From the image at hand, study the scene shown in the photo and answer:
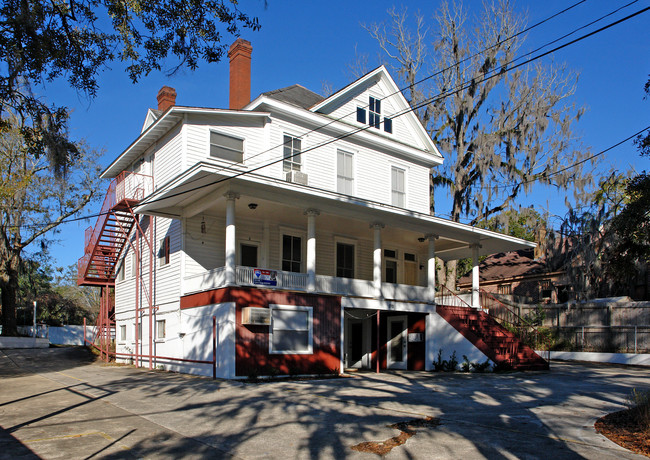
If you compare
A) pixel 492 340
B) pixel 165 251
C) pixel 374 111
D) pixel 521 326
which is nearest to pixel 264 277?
pixel 165 251

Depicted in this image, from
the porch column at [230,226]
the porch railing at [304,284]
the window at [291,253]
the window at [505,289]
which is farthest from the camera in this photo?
the window at [505,289]

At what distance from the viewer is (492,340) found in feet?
70.1

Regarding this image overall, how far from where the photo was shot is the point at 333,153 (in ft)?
75.3

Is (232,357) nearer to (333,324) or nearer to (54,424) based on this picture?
(333,324)

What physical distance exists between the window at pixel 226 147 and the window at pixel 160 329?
21.3ft

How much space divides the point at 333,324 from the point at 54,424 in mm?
10620

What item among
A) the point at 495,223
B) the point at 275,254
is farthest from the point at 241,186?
the point at 495,223

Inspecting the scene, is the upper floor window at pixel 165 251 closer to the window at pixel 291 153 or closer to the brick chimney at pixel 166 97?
the window at pixel 291 153

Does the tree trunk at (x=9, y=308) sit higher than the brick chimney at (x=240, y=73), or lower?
lower

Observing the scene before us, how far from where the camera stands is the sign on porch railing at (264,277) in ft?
56.0

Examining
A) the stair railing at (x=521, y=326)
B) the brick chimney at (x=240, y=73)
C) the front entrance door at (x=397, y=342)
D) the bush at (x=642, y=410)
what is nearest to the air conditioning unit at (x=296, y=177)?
the brick chimney at (x=240, y=73)

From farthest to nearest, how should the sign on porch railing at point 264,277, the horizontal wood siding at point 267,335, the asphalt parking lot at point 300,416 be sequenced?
the sign on porch railing at point 264,277, the horizontal wood siding at point 267,335, the asphalt parking lot at point 300,416

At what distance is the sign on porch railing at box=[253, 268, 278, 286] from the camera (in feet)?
56.0

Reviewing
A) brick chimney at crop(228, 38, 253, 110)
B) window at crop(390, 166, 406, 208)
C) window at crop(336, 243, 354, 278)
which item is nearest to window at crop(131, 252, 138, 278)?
brick chimney at crop(228, 38, 253, 110)
